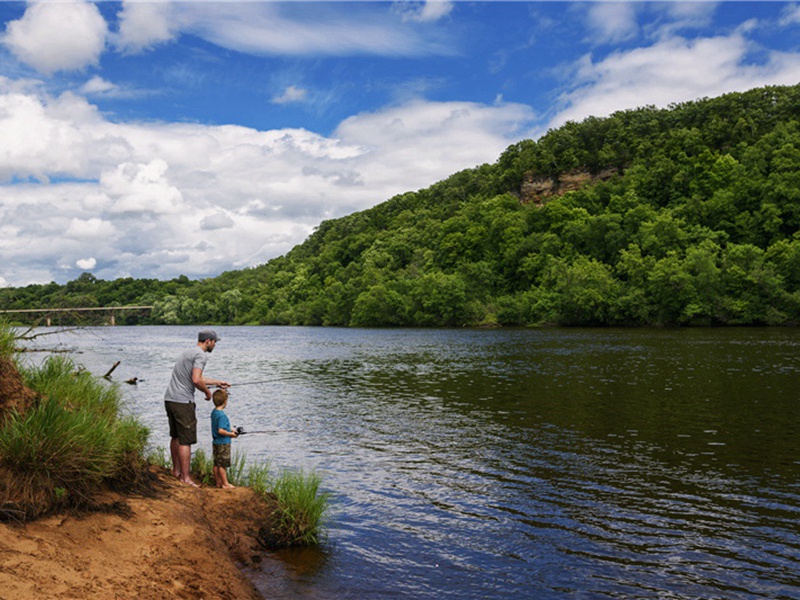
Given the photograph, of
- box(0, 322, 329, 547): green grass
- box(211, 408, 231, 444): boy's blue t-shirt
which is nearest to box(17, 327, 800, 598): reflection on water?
box(0, 322, 329, 547): green grass

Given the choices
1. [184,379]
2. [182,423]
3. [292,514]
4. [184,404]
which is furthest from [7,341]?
[292,514]

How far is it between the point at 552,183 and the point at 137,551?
165914mm

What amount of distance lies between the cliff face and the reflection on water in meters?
133

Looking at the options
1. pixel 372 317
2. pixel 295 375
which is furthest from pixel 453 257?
pixel 295 375

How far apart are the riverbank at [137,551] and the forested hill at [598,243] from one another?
279 feet

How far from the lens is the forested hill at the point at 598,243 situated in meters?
88.1

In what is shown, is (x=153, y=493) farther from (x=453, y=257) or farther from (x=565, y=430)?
(x=453, y=257)

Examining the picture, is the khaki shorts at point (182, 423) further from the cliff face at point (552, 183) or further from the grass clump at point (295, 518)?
the cliff face at point (552, 183)

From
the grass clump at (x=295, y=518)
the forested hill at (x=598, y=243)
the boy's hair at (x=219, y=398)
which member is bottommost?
the grass clump at (x=295, y=518)

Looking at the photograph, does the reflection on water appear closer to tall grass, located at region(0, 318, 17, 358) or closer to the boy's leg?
tall grass, located at region(0, 318, 17, 358)

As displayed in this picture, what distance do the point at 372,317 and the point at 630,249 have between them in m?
52.2

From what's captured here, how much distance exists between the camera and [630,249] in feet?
348

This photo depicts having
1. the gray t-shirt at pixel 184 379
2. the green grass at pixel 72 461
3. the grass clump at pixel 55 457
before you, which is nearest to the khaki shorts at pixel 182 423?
the gray t-shirt at pixel 184 379

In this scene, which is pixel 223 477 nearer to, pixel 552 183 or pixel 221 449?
pixel 221 449
